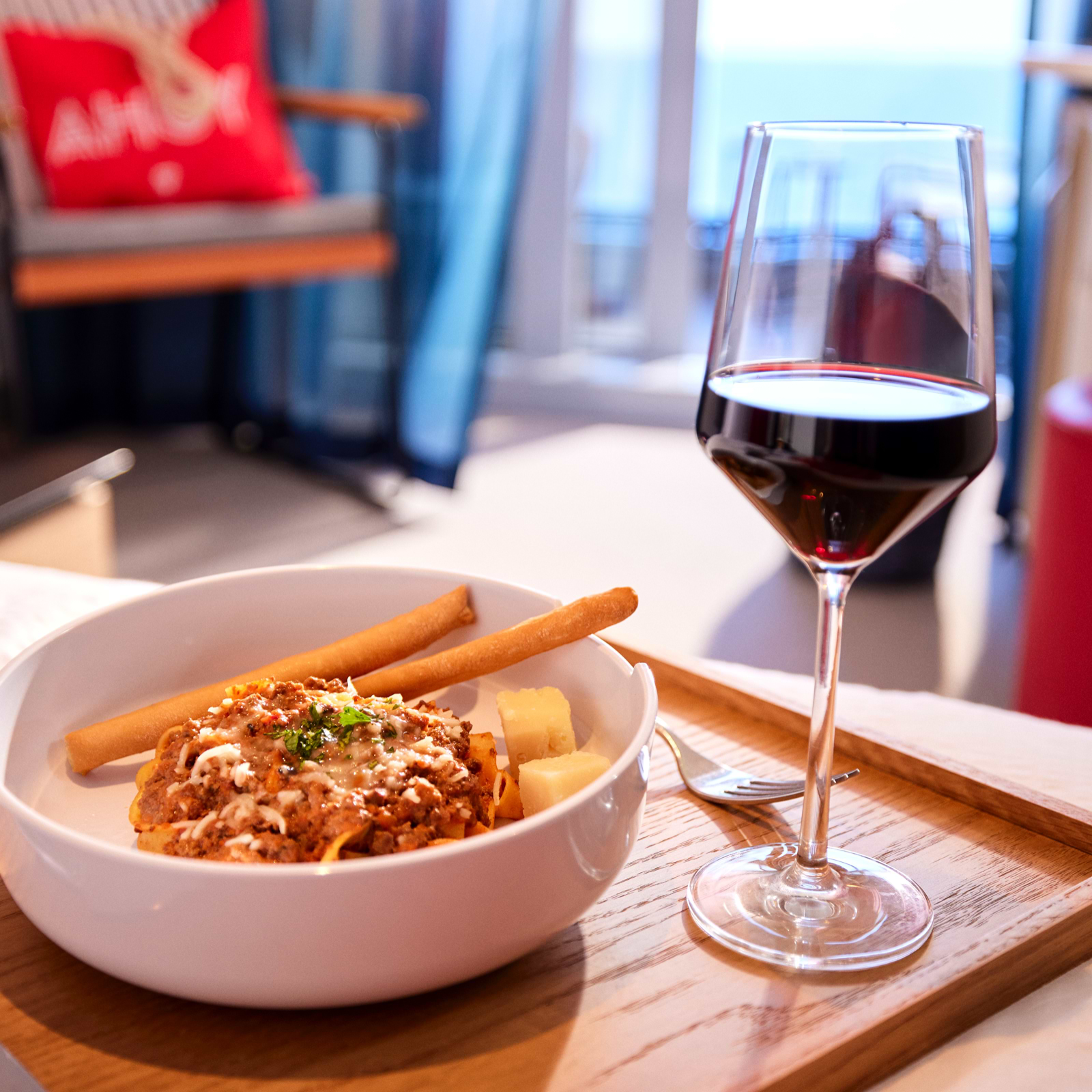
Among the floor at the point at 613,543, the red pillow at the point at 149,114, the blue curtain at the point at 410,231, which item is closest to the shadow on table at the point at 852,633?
the floor at the point at 613,543

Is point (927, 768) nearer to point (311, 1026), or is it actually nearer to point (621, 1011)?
point (621, 1011)

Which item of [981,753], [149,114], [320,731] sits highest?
[149,114]

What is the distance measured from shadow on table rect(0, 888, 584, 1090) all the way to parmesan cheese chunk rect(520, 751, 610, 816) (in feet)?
0.23

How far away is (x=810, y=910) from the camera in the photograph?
0.54 metres

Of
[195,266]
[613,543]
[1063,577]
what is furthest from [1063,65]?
[195,266]

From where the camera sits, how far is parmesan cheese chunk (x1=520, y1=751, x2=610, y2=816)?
1.73 feet

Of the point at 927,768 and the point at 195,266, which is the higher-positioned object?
the point at 195,266

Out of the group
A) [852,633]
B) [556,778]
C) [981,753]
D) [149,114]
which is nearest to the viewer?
[556,778]

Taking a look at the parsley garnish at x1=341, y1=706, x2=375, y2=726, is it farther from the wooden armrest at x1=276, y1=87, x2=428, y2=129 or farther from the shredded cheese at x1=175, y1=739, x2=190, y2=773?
the wooden armrest at x1=276, y1=87, x2=428, y2=129

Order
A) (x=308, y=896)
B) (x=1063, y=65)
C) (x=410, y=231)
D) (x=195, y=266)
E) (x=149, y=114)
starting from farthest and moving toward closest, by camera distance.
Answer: (x=410, y=231)
(x=149, y=114)
(x=195, y=266)
(x=1063, y=65)
(x=308, y=896)

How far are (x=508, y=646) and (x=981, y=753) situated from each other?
353mm

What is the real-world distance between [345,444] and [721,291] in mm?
2815

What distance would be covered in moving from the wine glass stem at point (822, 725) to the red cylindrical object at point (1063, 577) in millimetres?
1237

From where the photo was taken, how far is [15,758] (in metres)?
0.58
